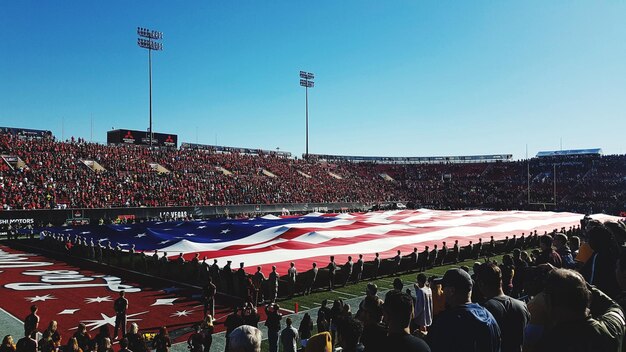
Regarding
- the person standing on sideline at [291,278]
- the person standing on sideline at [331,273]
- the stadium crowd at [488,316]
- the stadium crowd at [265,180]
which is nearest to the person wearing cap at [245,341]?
the stadium crowd at [488,316]

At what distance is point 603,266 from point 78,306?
1377cm

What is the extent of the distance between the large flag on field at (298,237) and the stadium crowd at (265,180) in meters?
8.49

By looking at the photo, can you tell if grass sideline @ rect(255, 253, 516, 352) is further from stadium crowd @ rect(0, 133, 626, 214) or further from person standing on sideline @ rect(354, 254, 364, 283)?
stadium crowd @ rect(0, 133, 626, 214)

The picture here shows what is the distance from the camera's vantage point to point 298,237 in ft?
71.1

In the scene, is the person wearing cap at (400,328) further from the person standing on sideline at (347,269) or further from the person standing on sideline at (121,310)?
the person standing on sideline at (347,269)

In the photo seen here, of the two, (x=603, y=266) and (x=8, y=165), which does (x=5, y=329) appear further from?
→ (x=8, y=165)

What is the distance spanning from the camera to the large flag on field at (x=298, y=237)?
60.1 ft

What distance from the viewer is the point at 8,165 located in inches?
1483

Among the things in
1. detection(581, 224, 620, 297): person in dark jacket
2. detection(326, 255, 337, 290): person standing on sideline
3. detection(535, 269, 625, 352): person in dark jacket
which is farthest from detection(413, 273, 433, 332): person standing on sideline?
detection(326, 255, 337, 290): person standing on sideline

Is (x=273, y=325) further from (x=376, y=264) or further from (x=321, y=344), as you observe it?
(x=376, y=264)

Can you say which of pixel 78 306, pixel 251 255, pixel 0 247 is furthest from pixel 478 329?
pixel 0 247

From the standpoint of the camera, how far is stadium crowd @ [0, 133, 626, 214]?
3812 centimetres

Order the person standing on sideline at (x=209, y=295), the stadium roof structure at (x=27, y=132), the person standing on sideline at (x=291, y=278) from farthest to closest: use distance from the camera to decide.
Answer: the stadium roof structure at (x=27, y=132)
the person standing on sideline at (x=291, y=278)
the person standing on sideline at (x=209, y=295)

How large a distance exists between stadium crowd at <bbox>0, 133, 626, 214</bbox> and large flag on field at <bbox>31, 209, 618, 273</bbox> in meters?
8.49
